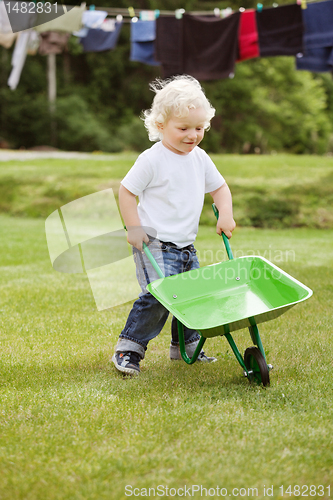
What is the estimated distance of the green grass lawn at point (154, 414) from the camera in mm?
1517

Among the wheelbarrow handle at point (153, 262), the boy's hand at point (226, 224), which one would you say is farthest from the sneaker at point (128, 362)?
the boy's hand at point (226, 224)

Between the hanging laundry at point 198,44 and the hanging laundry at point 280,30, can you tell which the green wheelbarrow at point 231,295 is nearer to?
the hanging laundry at point 280,30

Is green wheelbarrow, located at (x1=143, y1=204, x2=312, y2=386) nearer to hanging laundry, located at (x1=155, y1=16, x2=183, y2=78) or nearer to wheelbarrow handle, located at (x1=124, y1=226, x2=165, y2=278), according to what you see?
wheelbarrow handle, located at (x1=124, y1=226, x2=165, y2=278)

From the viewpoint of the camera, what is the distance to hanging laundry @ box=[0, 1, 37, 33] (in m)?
6.81

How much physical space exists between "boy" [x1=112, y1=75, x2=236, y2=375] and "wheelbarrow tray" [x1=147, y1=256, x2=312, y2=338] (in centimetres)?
17

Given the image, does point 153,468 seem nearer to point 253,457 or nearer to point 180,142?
point 253,457

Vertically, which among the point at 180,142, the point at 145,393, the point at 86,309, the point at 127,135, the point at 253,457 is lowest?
the point at 127,135

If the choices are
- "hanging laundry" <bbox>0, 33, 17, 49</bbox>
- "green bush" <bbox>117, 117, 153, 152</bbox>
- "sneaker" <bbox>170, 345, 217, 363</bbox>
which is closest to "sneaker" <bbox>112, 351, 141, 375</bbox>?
"sneaker" <bbox>170, 345, 217, 363</bbox>

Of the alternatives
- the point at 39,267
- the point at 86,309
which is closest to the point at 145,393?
the point at 86,309

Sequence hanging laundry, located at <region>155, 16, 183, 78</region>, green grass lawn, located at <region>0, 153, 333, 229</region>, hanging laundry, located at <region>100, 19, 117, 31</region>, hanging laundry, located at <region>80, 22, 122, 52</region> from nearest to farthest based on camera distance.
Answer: hanging laundry, located at <region>155, 16, 183, 78</region>, hanging laundry, located at <region>100, 19, 117, 31</region>, hanging laundry, located at <region>80, 22, 122, 52</region>, green grass lawn, located at <region>0, 153, 333, 229</region>

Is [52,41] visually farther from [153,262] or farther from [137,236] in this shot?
[153,262]

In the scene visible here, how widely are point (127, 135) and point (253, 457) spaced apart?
19393 millimetres

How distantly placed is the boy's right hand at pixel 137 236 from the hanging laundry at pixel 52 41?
590 cm

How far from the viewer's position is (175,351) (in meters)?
2.64
